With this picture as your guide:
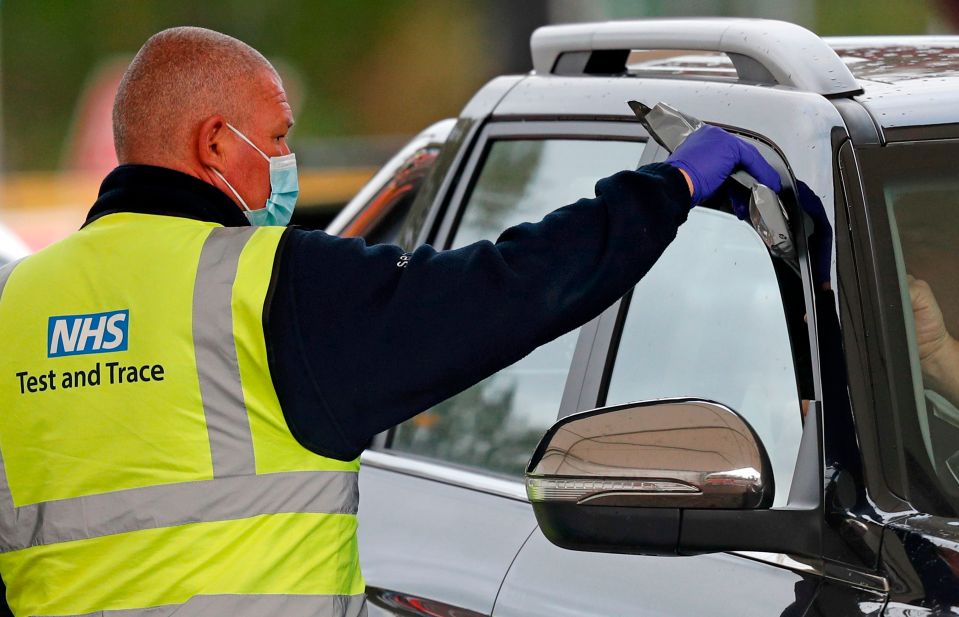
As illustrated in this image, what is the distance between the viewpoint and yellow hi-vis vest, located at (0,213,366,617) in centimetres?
200

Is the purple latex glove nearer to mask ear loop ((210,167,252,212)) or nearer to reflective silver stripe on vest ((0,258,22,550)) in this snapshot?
mask ear loop ((210,167,252,212))

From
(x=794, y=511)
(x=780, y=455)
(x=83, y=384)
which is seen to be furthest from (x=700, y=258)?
(x=83, y=384)

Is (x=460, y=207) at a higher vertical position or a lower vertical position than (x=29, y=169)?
higher

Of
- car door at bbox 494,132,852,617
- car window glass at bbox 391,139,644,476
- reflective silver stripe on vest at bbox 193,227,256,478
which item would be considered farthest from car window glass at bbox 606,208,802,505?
reflective silver stripe on vest at bbox 193,227,256,478

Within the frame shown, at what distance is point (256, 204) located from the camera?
2.32 m

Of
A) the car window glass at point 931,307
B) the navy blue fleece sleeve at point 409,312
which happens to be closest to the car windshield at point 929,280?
the car window glass at point 931,307

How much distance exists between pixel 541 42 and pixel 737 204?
0.92m

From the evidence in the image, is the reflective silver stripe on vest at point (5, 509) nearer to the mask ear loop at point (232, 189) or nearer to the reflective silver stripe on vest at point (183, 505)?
the reflective silver stripe on vest at point (183, 505)

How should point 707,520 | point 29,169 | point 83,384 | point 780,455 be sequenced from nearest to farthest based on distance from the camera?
point 707,520, point 83,384, point 780,455, point 29,169

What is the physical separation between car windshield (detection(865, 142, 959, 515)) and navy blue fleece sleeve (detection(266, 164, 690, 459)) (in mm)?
373

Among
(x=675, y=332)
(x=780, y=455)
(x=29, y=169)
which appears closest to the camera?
(x=780, y=455)

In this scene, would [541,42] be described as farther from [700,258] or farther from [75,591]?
[75,591]

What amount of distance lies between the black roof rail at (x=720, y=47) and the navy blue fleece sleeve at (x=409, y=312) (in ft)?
1.48

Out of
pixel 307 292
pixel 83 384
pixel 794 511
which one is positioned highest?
pixel 307 292
